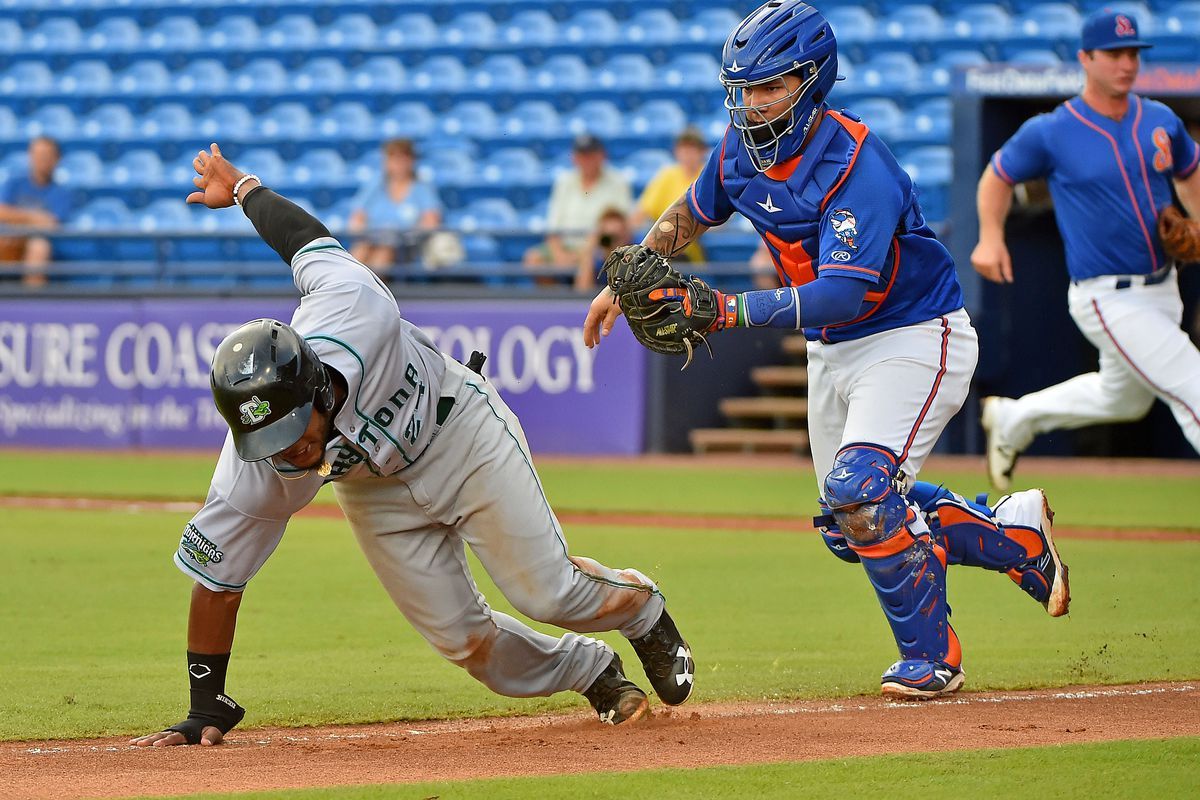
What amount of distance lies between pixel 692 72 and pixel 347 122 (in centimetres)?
395

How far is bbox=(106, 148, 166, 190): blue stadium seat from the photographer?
18922 mm

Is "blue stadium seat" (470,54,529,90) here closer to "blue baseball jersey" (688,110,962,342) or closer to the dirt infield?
"blue baseball jersey" (688,110,962,342)

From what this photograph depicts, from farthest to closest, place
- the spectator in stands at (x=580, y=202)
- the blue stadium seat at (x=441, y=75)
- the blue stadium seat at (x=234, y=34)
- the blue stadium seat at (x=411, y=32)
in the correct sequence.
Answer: the blue stadium seat at (x=234, y=34) < the blue stadium seat at (x=411, y=32) < the blue stadium seat at (x=441, y=75) < the spectator in stands at (x=580, y=202)

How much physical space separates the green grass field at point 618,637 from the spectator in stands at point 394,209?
4.72m

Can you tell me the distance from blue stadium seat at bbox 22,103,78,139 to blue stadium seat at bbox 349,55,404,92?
134 inches

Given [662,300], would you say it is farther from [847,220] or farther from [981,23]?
[981,23]

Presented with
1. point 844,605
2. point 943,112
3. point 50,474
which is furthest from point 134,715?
point 943,112

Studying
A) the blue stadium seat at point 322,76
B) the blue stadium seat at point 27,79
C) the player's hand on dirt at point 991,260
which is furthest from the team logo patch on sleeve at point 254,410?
the blue stadium seat at point 27,79

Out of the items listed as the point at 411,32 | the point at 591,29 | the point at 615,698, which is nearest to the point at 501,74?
the point at 591,29

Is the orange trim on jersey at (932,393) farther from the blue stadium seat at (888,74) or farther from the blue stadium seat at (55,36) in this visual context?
the blue stadium seat at (55,36)

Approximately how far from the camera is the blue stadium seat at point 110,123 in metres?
19.6

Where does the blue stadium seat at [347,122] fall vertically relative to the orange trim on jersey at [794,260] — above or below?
above

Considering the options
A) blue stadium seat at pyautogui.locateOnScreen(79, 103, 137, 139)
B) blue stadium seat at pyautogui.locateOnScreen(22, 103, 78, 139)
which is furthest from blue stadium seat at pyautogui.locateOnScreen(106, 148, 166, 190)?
blue stadium seat at pyautogui.locateOnScreen(22, 103, 78, 139)

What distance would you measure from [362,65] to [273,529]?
15.4 metres
